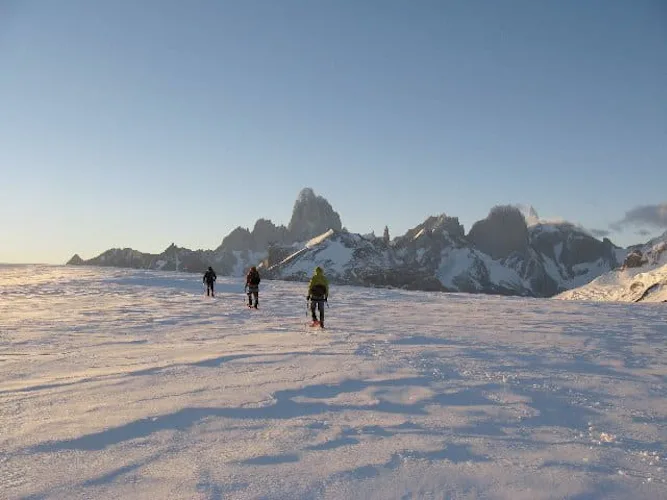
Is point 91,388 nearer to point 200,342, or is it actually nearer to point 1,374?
point 1,374

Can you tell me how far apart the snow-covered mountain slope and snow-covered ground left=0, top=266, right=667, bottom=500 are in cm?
6735

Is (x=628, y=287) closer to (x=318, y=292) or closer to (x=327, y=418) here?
(x=318, y=292)

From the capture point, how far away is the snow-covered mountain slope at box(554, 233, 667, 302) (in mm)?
74250

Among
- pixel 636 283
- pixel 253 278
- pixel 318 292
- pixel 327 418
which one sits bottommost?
pixel 327 418

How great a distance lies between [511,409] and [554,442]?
→ 113 centimetres

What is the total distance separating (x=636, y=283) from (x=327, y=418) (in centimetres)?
9122

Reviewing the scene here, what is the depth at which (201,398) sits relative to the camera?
6684 mm

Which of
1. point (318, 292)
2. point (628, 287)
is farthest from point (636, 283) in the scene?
point (318, 292)

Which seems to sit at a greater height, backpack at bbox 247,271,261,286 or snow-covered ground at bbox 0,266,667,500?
backpack at bbox 247,271,261,286

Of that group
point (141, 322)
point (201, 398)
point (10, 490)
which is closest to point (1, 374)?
point (201, 398)

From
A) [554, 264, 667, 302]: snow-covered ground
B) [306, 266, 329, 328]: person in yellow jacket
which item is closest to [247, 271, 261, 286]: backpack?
[306, 266, 329, 328]: person in yellow jacket

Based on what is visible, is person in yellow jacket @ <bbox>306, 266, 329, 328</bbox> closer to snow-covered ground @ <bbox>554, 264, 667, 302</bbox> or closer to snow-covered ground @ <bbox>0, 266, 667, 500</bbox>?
snow-covered ground @ <bbox>0, 266, 667, 500</bbox>

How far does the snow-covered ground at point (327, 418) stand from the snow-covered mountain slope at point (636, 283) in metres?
67.3

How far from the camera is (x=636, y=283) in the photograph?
81.6 metres
